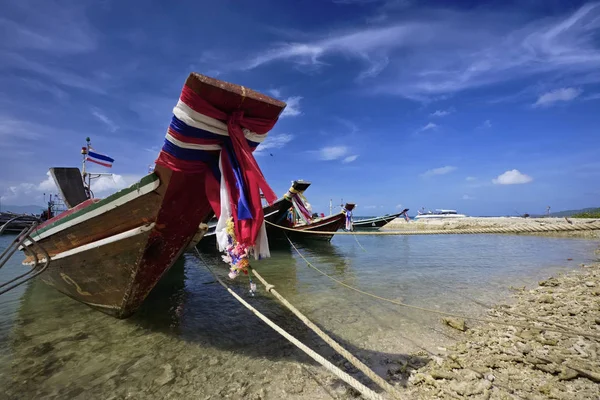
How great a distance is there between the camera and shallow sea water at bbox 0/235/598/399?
338cm

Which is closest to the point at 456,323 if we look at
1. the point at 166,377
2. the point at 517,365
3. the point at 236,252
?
the point at 517,365

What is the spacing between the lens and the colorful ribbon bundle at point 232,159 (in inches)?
116

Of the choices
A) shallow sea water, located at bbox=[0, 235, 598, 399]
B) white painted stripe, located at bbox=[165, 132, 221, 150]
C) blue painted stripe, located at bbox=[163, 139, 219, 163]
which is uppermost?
white painted stripe, located at bbox=[165, 132, 221, 150]

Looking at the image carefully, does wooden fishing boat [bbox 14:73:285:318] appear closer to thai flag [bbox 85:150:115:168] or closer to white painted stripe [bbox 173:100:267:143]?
white painted stripe [bbox 173:100:267:143]

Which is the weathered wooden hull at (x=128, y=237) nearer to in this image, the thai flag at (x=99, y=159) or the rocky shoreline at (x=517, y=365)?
the rocky shoreline at (x=517, y=365)

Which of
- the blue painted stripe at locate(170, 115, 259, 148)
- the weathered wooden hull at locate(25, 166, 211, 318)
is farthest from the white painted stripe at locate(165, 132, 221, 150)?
the weathered wooden hull at locate(25, 166, 211, 318)

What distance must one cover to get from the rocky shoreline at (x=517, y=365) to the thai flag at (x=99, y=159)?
45.5 ft

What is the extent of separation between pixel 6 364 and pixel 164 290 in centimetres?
373

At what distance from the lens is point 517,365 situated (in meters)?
3.36

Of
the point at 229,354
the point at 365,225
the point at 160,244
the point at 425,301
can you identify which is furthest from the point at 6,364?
the point at 365,225

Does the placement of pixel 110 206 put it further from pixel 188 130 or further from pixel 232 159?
pixel 232 159

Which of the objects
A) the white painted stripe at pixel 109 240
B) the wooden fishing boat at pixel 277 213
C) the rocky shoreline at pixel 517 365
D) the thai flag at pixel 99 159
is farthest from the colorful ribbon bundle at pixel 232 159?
the thai flag at pixel 99 159

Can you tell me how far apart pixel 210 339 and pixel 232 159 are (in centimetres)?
317

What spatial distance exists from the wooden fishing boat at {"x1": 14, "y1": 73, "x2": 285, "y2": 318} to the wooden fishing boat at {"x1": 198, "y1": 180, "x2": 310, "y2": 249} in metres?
6.17
